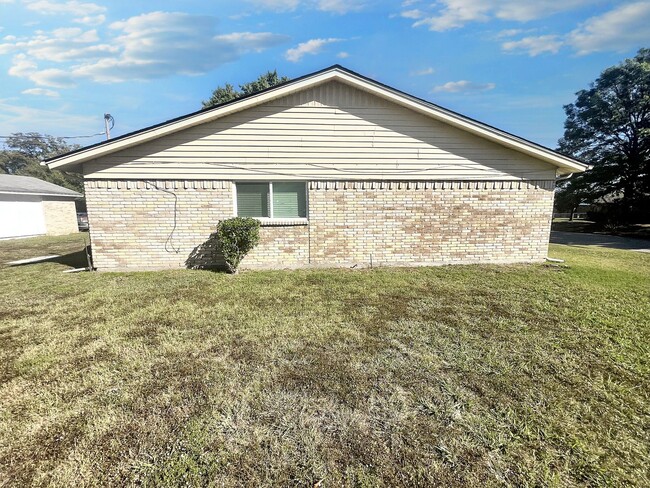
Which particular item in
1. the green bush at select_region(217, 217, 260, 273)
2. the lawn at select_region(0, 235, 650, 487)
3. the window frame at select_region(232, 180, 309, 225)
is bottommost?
the lawn at select_region(0, 235, 650, 487)

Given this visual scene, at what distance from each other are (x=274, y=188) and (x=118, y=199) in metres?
3.77

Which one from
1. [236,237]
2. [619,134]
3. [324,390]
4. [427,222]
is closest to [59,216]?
[236,237]

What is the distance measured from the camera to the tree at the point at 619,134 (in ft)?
70.9

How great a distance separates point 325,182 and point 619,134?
2819 cm

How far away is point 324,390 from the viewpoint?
292cm

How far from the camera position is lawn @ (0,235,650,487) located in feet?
6.86

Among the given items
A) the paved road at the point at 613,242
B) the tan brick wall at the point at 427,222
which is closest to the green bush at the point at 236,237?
the tan brick wall at the point at 427,222

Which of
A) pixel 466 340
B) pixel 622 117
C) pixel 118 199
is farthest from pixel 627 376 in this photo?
pixel 622 117

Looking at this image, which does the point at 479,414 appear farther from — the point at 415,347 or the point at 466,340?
the point at 466,340

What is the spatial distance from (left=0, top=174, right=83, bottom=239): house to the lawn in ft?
62.1

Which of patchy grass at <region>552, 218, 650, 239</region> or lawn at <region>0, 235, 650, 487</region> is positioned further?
patchy grass at <region>552, 218, 650, 239</region>

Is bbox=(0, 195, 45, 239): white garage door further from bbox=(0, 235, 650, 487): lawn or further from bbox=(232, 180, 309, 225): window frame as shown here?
bbox=(232, 180, 309, 225): window frame

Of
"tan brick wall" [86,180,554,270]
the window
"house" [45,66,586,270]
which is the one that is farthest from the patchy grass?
the window

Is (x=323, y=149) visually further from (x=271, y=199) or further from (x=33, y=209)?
(x=33, y=209)
